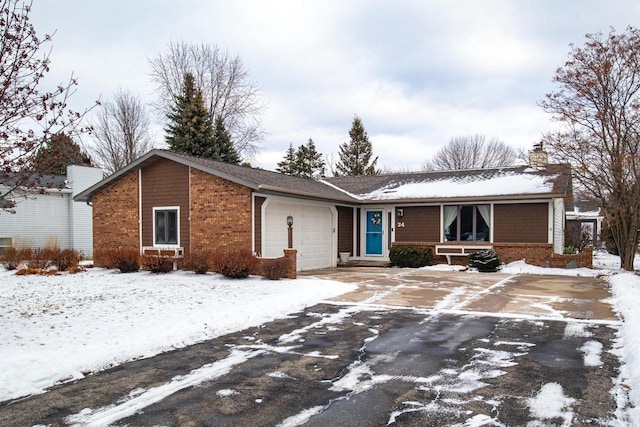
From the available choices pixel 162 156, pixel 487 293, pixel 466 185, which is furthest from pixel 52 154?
pixel 466 185

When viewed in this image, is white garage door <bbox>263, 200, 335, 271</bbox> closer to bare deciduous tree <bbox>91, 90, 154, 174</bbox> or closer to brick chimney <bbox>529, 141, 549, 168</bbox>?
brick chimney <bbox>529, 141, 549, 168</bbox>

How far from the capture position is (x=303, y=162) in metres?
45.7

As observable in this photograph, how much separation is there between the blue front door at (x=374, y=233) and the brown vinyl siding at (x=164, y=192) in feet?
25.4

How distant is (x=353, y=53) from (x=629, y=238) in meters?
10.5

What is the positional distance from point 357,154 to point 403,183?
2566cm

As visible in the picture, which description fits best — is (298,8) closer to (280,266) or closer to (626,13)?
(280,266)

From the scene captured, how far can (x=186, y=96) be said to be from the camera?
31.2m

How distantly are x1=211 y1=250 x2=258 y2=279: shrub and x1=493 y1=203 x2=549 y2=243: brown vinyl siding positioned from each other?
9317mm

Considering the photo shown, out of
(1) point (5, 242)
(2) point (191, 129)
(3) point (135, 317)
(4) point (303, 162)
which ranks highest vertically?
(2) point (191, 129)

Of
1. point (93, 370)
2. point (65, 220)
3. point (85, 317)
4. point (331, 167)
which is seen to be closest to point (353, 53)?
point (85, 317)

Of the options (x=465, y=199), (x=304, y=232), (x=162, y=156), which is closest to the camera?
(x=162, y=156)

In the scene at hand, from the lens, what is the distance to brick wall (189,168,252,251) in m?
13.9

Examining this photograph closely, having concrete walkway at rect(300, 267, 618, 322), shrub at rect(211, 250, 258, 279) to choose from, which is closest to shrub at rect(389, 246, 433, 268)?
concrete walkway at rect(300, 267, 618, 322)

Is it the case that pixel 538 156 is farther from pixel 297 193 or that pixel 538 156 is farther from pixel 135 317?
pixel 135 317
